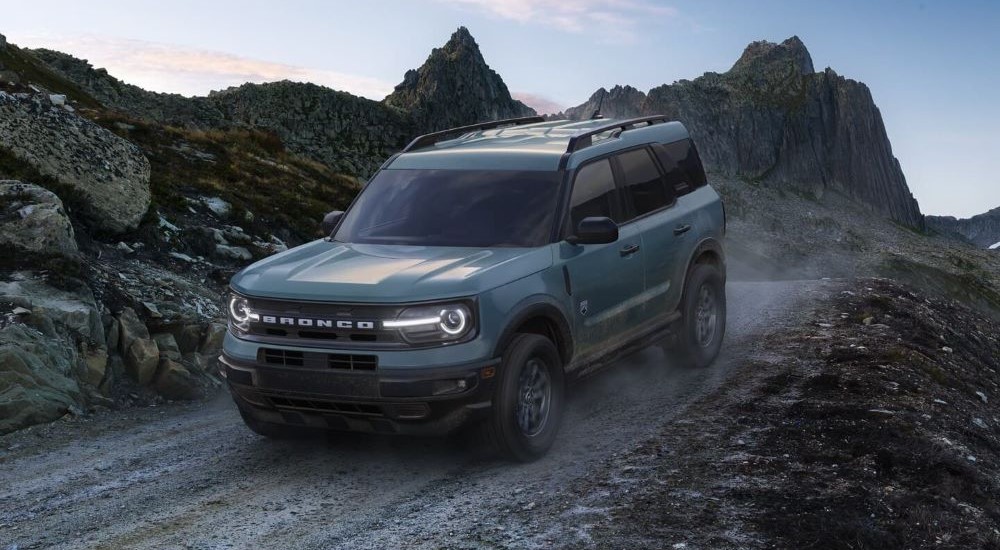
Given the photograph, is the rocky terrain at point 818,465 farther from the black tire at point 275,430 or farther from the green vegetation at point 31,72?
the green vegetation at point 31,72

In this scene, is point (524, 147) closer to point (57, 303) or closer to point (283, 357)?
point (283, 357)

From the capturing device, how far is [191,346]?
33.7 feet

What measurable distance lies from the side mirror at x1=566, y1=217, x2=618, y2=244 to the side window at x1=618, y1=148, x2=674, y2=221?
1.23 metres

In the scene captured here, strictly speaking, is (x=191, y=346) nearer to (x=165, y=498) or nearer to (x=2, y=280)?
(x=2, y=280)

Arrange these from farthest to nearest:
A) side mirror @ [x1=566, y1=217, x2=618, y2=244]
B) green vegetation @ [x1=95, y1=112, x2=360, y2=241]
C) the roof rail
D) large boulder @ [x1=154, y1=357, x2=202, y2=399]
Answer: green vegetation @ [x1=95, y1=112, x2=360, y2=241]
large boulder @ [x1=154, y1=357, x2=202, y2=399]
the roof rail
side mirror @ [x1=566, y1=217, x2=618, y2=244]

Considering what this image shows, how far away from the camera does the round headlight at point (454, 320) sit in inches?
238

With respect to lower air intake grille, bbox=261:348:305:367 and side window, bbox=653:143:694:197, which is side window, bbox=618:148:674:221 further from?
lower air intake grille, bbox=261:348:305:367

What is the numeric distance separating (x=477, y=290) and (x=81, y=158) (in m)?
7.71

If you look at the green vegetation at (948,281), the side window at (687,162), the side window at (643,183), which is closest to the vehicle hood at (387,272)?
the side window at (643,183)

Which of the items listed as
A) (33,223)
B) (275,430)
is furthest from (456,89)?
(275,430)

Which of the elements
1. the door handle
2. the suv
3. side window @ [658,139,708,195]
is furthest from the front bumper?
side window @ [658,139,708,195]

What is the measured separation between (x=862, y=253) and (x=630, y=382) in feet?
523

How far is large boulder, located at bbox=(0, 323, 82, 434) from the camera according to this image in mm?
7988

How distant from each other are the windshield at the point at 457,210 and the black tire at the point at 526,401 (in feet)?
2.66
